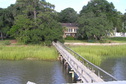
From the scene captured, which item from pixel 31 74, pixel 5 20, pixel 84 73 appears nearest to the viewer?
pixel 84 73

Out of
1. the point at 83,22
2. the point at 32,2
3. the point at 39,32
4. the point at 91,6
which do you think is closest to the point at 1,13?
the point at 32,2

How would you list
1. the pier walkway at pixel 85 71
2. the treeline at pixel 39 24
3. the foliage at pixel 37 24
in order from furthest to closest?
the treeline at pixel 39 24 → the foliage at pixel 37 24 → the pier walkway at pixel 85 71

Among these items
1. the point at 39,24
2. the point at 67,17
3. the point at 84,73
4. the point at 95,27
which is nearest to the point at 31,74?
the point at 84,73

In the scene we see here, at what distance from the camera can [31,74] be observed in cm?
1669

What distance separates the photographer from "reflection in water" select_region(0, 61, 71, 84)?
14766mm

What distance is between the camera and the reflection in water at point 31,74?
581 inches

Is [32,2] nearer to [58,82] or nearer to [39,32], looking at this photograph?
[39,32]

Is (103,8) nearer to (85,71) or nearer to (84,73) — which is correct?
(84,73)

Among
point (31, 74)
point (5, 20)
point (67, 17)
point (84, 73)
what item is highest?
point (67, 17)

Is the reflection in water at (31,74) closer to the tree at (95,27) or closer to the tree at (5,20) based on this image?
the tree at (95,27)

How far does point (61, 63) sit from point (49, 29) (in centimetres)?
1372

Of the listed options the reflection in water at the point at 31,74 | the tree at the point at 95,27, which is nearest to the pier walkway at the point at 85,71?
the reflection in water at the point at 31,74

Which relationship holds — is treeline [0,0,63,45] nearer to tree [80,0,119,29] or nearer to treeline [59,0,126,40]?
treeline [59,0,126,40]

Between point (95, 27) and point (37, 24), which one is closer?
point (37, 24)
